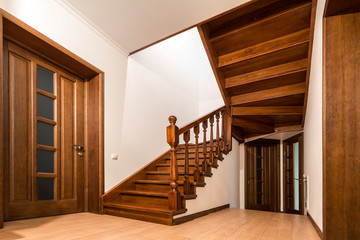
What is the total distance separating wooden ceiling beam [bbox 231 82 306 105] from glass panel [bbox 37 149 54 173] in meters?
2.64

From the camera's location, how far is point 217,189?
3.61 m

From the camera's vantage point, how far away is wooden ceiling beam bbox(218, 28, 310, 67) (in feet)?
8.95

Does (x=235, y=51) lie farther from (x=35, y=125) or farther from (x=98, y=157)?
(x=35, y=125)

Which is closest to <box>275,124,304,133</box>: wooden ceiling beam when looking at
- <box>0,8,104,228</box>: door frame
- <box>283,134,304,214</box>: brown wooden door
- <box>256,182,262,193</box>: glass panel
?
<box>283,134,304,214</box>: brown wooden door

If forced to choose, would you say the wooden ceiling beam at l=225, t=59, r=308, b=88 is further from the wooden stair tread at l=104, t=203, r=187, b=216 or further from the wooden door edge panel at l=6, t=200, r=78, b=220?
the wooden door edge panel at l=6, t=200, r=78, b=220

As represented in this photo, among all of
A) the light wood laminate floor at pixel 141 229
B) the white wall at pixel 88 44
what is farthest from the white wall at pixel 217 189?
the white wall at pixel 88 44

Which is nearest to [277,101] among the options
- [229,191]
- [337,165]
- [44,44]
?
[229,191]

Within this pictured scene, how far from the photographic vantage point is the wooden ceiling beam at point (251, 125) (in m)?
4.16

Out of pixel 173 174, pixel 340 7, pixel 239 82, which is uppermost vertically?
pixel 340 7

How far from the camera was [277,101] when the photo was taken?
3611mm

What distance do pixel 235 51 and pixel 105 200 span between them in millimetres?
2480

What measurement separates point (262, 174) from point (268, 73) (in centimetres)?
321

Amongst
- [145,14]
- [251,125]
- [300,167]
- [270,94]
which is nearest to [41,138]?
[145,14]

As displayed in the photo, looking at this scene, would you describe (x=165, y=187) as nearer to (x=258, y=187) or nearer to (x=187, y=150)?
(x=187, y=150)
